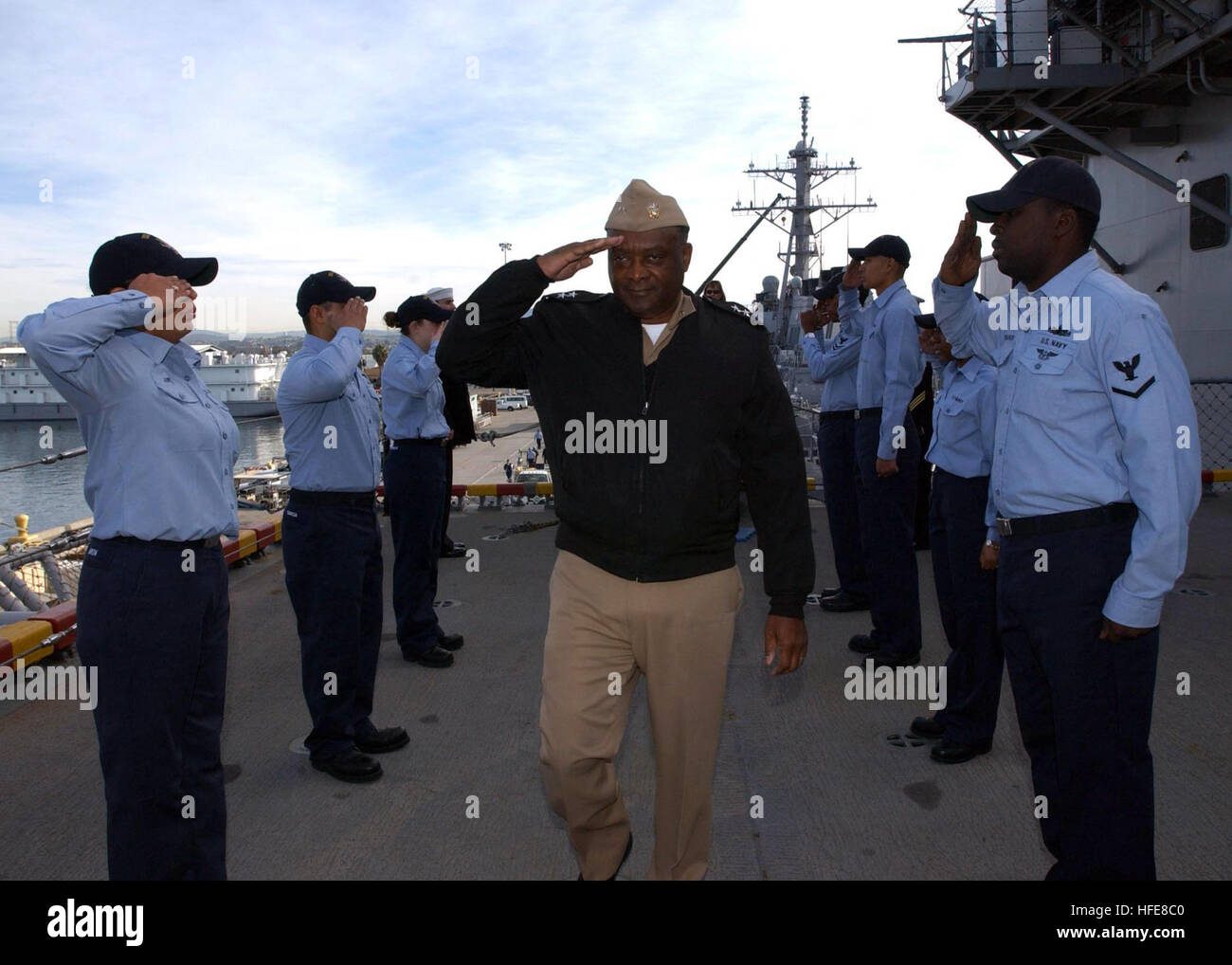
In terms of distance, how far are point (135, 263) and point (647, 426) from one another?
66.3 inches

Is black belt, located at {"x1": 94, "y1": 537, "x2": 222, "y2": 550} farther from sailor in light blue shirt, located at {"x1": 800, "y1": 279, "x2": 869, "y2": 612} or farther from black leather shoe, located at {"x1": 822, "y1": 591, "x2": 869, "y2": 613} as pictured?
black leather shoe, located at {"x1": 822, "y1": 591, "x2": 869, "y2": 613}

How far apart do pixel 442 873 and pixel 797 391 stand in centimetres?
2305

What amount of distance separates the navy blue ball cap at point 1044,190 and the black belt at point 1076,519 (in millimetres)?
894

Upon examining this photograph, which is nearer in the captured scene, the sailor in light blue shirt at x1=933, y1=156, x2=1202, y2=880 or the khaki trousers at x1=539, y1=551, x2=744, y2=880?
the sailor in light blue shirt at x1=933, y1=156, x2=1202, y2=880

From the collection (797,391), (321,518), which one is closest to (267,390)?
(797,391)

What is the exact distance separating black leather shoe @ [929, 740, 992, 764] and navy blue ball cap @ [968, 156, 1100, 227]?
2.38 m

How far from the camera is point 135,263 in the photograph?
2.79 metres

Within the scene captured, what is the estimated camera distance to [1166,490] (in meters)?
2.36

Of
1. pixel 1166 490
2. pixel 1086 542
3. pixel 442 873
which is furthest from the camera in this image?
pixel 442 873

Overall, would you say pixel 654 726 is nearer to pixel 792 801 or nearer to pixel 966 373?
pixel 792 801

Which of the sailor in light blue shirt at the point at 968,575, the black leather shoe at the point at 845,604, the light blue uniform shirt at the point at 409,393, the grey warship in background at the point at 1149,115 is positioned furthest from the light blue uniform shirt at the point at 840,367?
the grey warship in background at the point at 1149,115

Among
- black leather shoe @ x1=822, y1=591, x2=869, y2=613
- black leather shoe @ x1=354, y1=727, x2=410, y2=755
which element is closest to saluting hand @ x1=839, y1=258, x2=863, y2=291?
black leather shoe @ x1=822, y1=591, x2=869, y2=613

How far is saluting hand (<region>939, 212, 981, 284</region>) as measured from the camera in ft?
9.87
